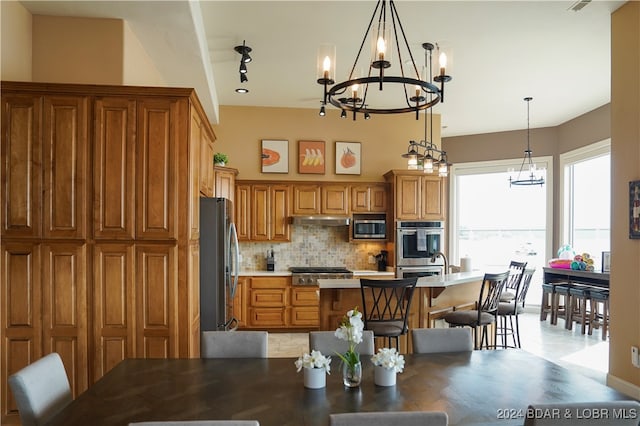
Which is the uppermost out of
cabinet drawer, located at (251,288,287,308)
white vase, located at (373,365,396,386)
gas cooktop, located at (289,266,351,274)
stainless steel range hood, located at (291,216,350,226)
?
stainless steel range hood, located at (291,216,350,226)

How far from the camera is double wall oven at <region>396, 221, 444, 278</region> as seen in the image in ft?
21.6

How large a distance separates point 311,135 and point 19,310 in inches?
186

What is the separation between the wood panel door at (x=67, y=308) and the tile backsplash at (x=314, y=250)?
12.3 ft

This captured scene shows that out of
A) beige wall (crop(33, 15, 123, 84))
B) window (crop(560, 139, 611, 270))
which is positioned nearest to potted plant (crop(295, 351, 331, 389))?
beige wall (crop(33, 15, 123, 84))

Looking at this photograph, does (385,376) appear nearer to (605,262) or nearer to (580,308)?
(605,262)

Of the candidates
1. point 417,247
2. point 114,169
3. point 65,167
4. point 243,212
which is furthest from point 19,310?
point 417,247

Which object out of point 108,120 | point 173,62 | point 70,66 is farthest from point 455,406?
point 173,62

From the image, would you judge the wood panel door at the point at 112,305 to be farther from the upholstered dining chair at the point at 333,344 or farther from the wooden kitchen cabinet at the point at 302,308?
the wooden kitchen cabinet at the point at 302,308

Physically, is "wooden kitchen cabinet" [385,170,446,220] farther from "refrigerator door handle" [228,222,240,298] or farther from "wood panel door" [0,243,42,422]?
"wood panel door" [0,243,42,422]

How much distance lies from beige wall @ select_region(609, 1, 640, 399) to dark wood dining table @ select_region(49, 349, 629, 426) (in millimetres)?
1971

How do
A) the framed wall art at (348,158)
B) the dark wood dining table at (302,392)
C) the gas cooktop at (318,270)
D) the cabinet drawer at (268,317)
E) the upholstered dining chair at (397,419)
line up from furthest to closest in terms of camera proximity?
the framed wall art at (348,158) < the gas cooktop at (318,270) < the cabinet drawer at (268,317) < the dark wood dining table at (302,392) < the upholstered dining chair at (397,419)

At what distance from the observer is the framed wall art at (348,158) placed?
7.01m

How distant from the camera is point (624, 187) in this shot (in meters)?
3.84

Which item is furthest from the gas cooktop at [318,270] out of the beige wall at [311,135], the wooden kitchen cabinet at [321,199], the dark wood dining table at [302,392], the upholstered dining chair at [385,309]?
the dark wood dining table at [302,392]
